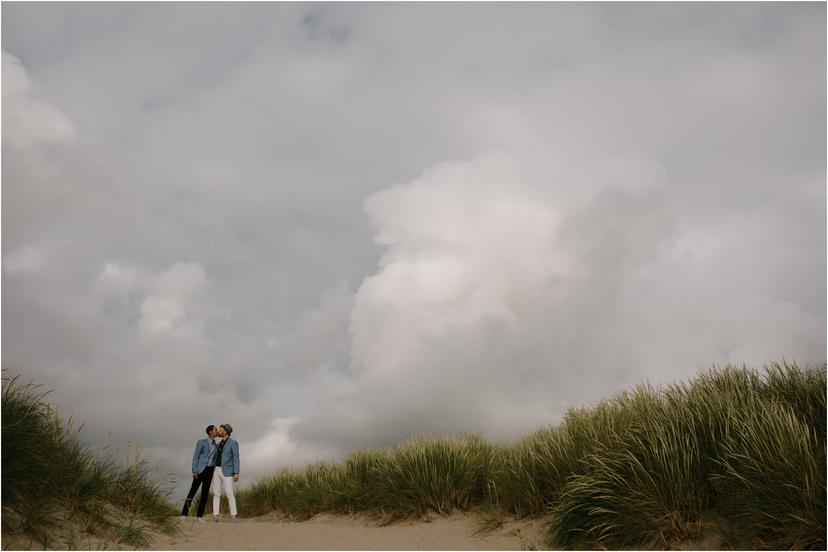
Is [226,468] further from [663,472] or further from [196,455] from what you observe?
[663,472]

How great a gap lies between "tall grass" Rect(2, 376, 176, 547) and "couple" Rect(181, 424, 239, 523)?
2.56 m

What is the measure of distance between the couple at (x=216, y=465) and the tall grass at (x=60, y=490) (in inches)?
101

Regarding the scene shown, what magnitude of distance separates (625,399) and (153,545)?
8053 mm

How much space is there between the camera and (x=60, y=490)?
8305 mm

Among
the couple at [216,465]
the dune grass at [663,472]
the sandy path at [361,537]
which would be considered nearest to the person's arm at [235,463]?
the couple at [216,465]

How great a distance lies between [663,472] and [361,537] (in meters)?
5.56

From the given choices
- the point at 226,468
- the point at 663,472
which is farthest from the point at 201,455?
the point at 663,472

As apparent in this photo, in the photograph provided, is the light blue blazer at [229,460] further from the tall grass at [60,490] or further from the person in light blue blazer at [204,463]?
the tall grass at [60,490]

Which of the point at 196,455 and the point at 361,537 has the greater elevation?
the point at 196,455

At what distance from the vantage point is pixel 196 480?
1313 cm

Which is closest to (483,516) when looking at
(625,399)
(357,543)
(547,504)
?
(547,504)

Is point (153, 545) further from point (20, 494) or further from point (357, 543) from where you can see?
point (357, 543)

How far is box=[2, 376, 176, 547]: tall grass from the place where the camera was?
746cm

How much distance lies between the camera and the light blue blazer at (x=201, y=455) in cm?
1301
